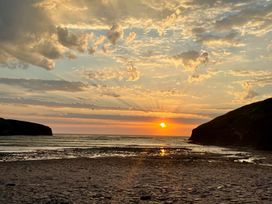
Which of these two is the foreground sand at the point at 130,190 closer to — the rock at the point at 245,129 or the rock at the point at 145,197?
the rock at the point at 145,197

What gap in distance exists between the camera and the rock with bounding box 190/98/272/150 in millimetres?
102019

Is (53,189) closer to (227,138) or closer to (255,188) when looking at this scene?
(255,188)

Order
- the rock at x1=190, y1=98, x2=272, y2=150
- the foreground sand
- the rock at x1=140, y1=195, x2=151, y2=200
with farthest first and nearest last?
the rock at x1=190, y1=98, x2=272, y2=150, the rock at x1=140, y1=195, x2=151, y2=200, the foreground sand

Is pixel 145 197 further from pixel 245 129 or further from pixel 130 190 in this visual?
pixel 245 129

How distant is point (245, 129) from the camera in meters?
118

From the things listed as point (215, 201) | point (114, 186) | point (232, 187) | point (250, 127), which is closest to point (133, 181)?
point (114, 186)

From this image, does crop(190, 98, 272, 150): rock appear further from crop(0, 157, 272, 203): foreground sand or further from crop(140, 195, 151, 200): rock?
crop(140, 195, 151, 200): rock

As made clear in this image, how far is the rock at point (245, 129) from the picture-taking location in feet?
335

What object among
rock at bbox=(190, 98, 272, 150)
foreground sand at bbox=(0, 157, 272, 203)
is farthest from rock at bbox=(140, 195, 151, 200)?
rock at bbox=(190, 98, 272, 150)

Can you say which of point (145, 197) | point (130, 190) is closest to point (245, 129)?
point (130, 190)

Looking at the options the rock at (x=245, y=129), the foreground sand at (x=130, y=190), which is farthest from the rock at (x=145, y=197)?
the rock at (x=245, y=129)

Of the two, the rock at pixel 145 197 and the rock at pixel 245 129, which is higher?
the rock at pixel 245 129

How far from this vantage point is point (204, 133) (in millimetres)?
167250

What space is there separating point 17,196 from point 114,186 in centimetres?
677
